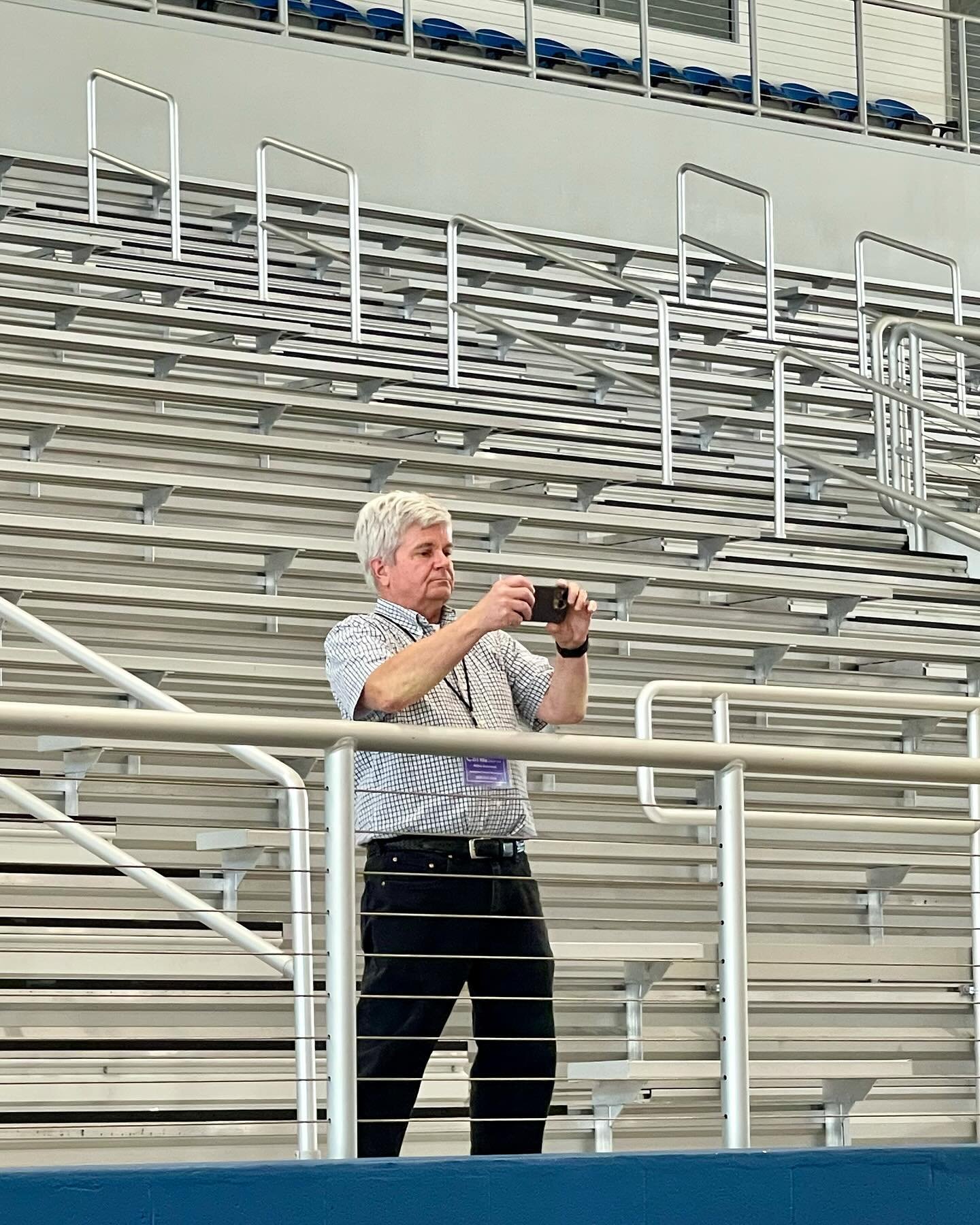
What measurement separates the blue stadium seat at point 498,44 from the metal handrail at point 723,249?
1.49 m

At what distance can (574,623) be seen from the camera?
390cm

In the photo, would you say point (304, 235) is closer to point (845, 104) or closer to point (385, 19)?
point (385, 19)

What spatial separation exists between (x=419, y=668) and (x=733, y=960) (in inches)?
28.0

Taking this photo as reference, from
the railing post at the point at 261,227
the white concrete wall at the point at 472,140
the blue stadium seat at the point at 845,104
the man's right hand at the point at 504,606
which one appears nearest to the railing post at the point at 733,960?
the man's right hand at the point at 504,606

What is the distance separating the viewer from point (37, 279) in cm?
874

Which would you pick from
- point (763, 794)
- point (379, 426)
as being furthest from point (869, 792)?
point (379, 426)

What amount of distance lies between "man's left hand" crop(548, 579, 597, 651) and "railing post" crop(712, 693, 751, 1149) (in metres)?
0.34

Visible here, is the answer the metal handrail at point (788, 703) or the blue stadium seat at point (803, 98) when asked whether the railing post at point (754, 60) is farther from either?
the metal handrail at point (788, 703)

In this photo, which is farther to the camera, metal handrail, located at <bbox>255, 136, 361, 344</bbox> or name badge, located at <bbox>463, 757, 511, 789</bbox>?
metal handrail, located at <bbox>255, 136, 361, 344</bbox>

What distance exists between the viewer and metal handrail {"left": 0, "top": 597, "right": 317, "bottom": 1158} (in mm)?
3809

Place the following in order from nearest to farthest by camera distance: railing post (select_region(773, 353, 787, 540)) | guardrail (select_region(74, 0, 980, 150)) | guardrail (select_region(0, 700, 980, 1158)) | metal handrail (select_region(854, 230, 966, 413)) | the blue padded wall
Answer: the blue padded wall, guardrail (select_region(0, 700, 980, 1158)), railing post (select_region(773, 353, 787, 540)), metal handrail (select_region(854, 230, 966, 413)), guardrail (select_region(74, 0, 980, 150))

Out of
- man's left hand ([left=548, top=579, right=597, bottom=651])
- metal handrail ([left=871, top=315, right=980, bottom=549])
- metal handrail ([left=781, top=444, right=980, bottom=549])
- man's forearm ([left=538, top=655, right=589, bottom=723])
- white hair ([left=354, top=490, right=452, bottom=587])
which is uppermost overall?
metal handrail ([left=871, top=315, right=980, bottom=549])

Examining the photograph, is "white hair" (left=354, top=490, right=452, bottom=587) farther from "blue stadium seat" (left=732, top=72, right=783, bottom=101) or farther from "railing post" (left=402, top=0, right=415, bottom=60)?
"blue stadium seat" (left=732, top=72, right=783, bottom=101)

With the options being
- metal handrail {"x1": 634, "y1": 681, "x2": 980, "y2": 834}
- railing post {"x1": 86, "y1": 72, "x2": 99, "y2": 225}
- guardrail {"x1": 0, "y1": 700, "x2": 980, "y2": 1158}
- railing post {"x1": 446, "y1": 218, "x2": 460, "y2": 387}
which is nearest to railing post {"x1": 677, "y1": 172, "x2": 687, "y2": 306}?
railing post {"x1": 446, "y1": 218, "x2": 460, "y2": 387}
